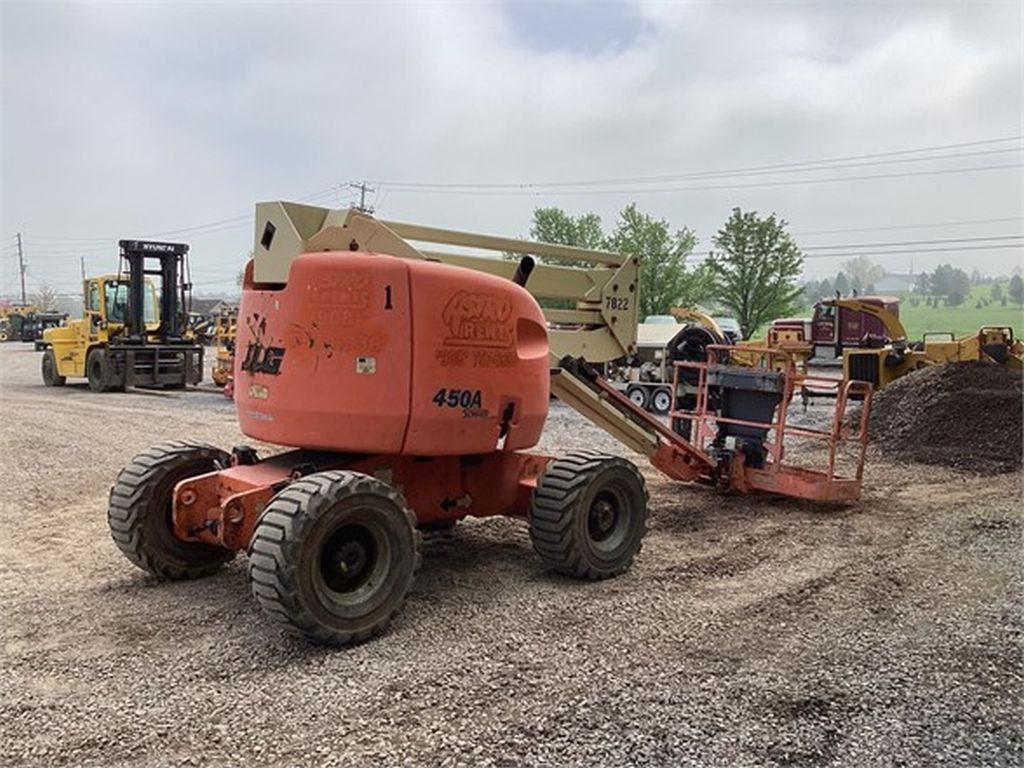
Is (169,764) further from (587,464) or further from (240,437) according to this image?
(240,437)

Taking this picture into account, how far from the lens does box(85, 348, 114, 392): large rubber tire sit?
19328 millimetres

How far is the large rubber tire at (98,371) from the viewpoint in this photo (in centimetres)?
1933

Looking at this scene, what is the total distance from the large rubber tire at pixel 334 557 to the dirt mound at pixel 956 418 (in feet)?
27.0

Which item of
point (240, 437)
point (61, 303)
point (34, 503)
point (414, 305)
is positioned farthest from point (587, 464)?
point (61, 303)

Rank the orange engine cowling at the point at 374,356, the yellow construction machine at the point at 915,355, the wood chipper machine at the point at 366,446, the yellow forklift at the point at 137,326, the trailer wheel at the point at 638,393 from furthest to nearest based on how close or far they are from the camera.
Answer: the yellow forklift at the point at 137,326 → the trailer wheel at the point at 638,393 → the yellow construction machine at the point at 915,355 → the orange engine cowling at the point at 374,356 → the wood chipper machine at the point at 366,446

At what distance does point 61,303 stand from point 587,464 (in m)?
107

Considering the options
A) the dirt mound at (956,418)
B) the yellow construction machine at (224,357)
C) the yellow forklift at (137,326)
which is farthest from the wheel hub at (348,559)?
the yellow forklift at (137,326)

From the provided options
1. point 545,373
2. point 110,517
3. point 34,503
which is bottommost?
point 34,503

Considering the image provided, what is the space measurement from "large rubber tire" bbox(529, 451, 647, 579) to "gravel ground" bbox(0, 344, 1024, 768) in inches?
7.1

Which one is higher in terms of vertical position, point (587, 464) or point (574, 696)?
point (587, 464)

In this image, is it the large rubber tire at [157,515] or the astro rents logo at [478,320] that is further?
the large rubber tire at [157,515]

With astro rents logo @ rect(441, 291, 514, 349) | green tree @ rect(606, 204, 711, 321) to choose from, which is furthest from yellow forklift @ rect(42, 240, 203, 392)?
green tree @ rect(606, 204, 711, 321)

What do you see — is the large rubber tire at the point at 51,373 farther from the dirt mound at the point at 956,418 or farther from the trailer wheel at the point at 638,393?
the dirt mound at the point at 956,418

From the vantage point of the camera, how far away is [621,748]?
3531mm
